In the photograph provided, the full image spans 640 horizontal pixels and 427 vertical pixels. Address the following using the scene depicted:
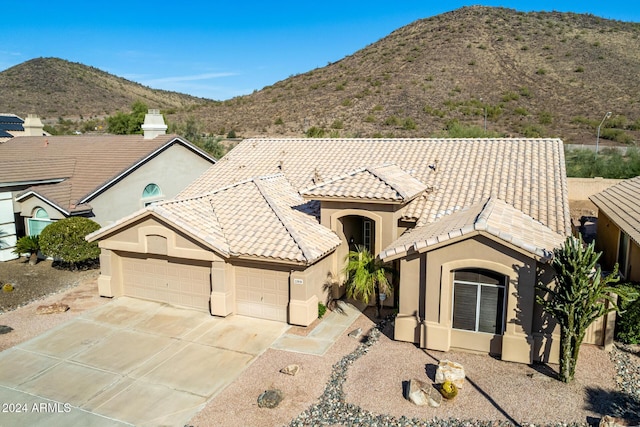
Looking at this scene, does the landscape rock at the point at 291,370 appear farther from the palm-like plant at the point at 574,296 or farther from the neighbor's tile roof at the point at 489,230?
the palm-like plant at the point at 574,296

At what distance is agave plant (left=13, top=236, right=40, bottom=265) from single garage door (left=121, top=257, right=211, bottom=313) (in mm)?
7078

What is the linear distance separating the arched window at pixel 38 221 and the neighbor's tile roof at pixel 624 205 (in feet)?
78.3

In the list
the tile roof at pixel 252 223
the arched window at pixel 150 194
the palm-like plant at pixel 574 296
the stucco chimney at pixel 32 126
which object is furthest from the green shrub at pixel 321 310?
the stucco chimney at pixel 32 126

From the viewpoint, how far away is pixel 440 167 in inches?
823

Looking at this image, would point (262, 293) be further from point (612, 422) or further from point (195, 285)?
point (612, 422)

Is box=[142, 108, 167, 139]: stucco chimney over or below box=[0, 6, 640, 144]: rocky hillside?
below

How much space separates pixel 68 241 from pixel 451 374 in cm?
1712

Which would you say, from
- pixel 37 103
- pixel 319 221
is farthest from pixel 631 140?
pixel 37 103

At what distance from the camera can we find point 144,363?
13.7 meters

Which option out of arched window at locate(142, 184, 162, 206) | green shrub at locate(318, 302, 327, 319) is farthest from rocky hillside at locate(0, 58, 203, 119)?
green shrub at locate(318, 302, 327, 319)

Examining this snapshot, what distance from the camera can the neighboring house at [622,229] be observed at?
15.9 meters

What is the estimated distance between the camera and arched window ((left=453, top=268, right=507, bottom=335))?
13.6m

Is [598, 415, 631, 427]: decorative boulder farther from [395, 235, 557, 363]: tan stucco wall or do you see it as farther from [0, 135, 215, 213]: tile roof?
[0, 135, 215, 213]: tile roof

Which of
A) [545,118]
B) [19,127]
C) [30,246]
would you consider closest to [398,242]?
[30,246]
